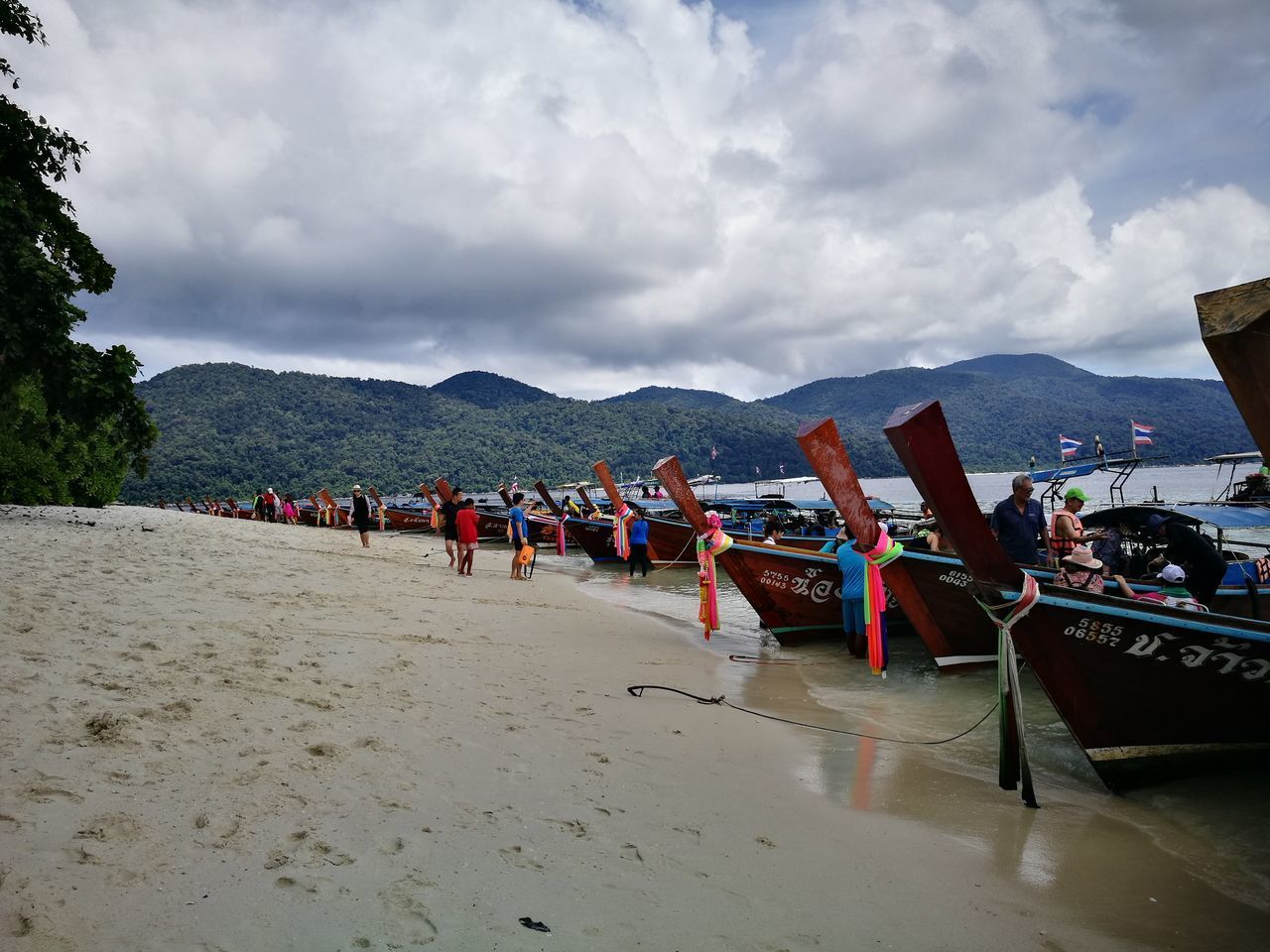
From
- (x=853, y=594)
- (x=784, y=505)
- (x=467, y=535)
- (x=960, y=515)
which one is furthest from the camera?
(x=784, y=505)

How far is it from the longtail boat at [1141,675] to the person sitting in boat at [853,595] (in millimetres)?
3753

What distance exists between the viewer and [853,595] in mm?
9211

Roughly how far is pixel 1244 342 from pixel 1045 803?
3.63m

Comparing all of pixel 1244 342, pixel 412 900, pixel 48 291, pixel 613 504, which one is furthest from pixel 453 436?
pixel 1244 342

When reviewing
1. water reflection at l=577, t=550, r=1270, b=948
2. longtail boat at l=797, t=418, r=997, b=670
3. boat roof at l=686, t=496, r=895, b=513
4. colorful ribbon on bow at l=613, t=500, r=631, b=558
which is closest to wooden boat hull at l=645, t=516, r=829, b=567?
colorful ribbon on bow at l=613, t=500, r=631, b=558

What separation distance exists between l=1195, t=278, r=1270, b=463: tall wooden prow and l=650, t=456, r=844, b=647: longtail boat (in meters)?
7.79

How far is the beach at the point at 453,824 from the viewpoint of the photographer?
269cm

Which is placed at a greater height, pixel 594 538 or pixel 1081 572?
pixel 1081 572

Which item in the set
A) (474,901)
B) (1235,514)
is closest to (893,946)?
(474,901)

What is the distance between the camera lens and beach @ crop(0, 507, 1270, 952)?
2686 mm

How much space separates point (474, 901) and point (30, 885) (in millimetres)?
1465

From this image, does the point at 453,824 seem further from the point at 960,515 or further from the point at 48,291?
the point at 48,291

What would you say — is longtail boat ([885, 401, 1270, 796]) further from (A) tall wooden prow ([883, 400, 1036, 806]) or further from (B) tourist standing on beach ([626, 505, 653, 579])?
(B) tourist standing on beach ([626, 505, 653, 579])

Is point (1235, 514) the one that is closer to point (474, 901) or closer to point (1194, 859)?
point (1194, 859)
